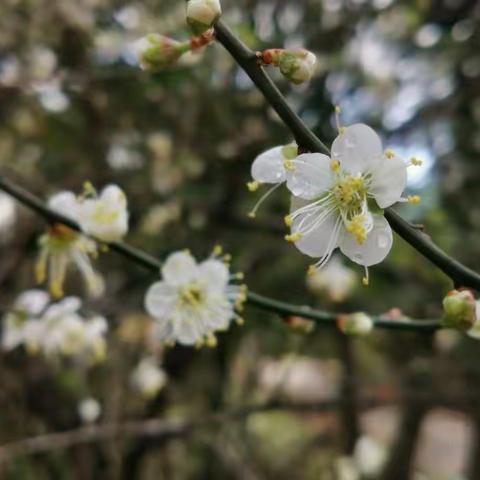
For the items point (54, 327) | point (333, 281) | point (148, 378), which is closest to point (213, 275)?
point (54, 327)

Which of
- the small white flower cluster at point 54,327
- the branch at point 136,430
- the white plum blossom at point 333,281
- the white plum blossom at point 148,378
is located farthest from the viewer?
the white plum blossom at point 148,378

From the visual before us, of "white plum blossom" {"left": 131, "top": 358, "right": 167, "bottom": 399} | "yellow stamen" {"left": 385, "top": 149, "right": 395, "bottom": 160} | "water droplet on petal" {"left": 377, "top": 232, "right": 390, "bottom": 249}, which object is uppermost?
"white plum blossom" {"left": 131, "top": 358, "right": 167, "bottom": 399}

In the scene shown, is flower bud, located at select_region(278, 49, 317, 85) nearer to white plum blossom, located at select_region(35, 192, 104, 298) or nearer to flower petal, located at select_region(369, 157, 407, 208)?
flower petal, located at select_region(369, 157, 407, 208)

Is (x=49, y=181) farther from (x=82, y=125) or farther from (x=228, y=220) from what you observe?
(x=228, y=220)

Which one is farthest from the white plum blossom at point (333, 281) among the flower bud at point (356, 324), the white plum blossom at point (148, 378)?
the flower bud at point (356, 324)

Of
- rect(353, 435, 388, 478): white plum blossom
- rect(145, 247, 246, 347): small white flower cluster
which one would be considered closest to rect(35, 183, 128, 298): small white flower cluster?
rect(145, 247, 246, 347): small white flower cluster

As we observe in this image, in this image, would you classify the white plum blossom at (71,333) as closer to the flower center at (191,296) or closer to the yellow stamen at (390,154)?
the flower center at (191,296)
